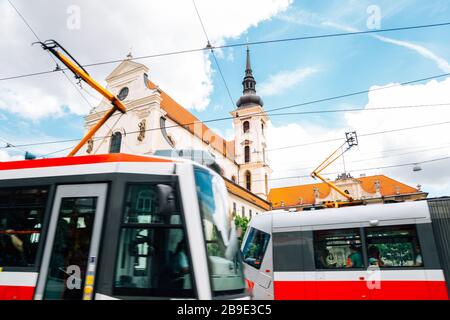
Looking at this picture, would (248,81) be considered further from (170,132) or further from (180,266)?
(180,266)

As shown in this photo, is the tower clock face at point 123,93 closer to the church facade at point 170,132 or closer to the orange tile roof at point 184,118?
the church facade at point 170,132

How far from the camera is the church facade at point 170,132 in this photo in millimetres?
28347

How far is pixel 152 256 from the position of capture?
10.9 ft

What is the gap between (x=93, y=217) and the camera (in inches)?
143

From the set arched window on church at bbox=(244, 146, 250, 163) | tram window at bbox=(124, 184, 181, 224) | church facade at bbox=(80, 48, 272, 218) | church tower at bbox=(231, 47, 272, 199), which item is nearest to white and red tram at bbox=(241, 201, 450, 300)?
tram window at bbox=(124, 184, 181, 224)

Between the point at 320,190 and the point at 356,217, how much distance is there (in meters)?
50.8

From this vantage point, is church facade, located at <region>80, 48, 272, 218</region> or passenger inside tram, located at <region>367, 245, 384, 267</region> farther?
church facade, located at <region>80, 48, 272, 218</region>

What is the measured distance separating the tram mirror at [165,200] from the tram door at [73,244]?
820mm

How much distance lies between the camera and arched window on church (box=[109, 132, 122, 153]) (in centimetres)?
2862

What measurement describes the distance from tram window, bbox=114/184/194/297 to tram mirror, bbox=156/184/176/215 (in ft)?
0.32

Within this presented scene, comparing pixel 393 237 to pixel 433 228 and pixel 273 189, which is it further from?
pixel 273 189

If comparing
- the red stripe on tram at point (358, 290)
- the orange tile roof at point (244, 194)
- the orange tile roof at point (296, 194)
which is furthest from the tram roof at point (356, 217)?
the orange tile roof at point (296, 194)

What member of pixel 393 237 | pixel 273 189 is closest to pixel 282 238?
pixel 393 237

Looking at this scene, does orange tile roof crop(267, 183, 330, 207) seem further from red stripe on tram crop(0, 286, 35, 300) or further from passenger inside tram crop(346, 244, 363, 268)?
red stripe on tram crop(0, 286, 35, 300)
